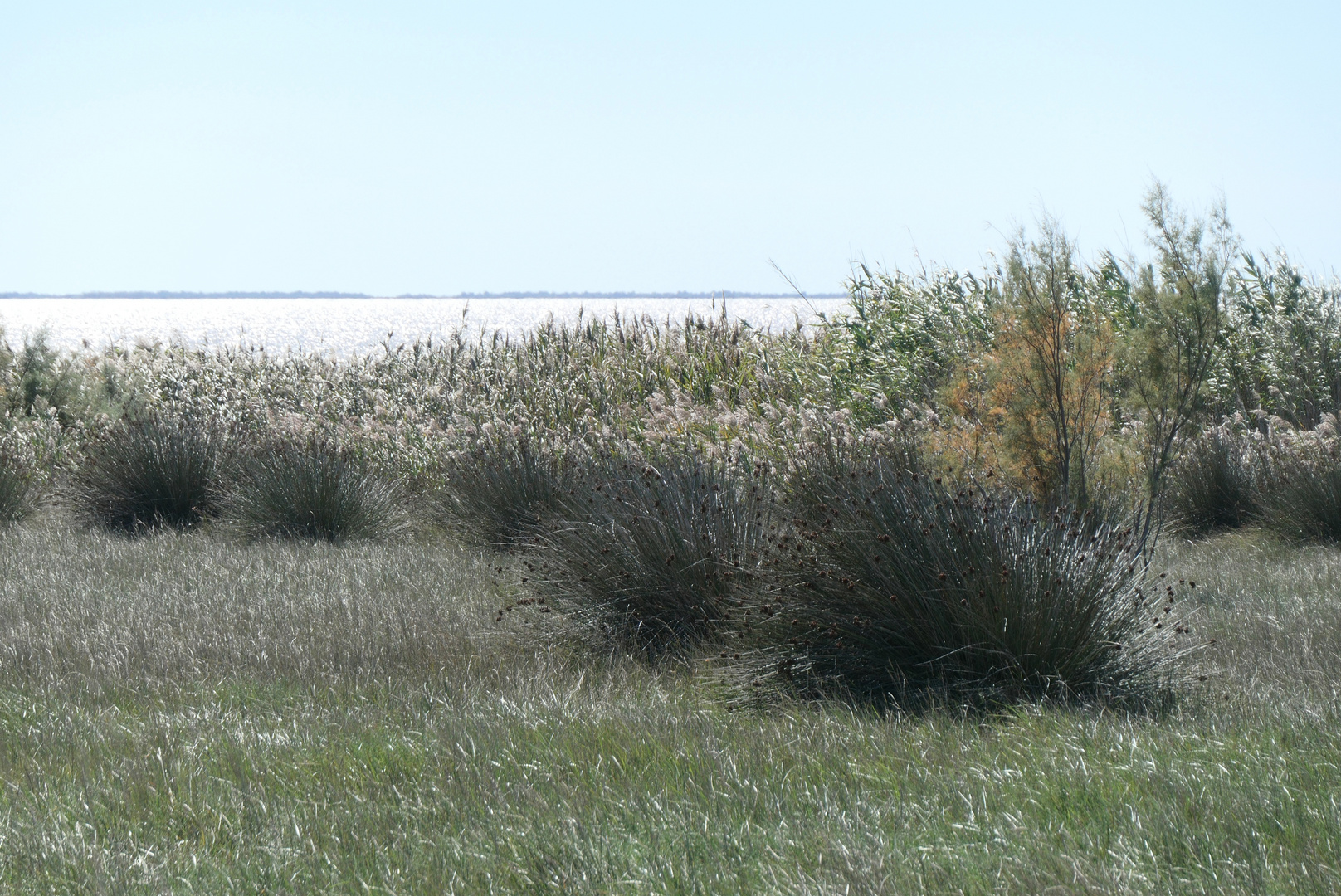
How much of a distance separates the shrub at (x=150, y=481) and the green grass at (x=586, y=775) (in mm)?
4748

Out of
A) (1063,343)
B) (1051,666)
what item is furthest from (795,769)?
(1063,343)

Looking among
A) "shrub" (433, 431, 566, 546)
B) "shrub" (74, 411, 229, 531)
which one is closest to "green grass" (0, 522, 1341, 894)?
"shrub" (433, 431, 566, 546)

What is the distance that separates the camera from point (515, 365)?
1549 centimetres

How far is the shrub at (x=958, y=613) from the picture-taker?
4.61 m

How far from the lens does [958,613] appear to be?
15.3 feet

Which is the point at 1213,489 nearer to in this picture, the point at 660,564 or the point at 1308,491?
the point at 1308,491

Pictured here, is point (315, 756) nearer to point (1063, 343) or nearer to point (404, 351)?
point (1063, 343)

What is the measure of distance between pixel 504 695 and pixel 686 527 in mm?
1687

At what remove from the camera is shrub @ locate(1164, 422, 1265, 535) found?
32.4 feet

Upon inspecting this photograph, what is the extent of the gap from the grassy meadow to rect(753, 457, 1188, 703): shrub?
19 millimetres

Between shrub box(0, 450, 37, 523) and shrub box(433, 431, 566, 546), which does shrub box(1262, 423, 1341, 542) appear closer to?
shrub box(433, 431, 566, 546)

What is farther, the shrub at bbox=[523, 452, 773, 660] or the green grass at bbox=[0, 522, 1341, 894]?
the shrub at bbox=[523, 452, 773, 660]

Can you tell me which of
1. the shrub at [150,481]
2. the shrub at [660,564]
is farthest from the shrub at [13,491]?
the shrub at [660,564]

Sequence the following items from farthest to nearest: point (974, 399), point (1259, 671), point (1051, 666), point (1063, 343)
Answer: point (974, 399)
point (1063, 343)
point (1259, 671)
point (1051, 666)
